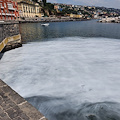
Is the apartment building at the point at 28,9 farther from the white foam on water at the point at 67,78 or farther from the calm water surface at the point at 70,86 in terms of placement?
the calm water surface at the point at 70,86

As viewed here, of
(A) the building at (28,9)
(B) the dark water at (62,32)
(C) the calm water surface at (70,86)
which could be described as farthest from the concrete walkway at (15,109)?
(A) the building at (28,9)

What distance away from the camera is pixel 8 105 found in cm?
401

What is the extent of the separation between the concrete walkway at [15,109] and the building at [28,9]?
129049 mm

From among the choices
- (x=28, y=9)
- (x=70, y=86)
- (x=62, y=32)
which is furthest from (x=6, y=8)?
(x=70, y=86)

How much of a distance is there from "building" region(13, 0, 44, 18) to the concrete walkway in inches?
5081

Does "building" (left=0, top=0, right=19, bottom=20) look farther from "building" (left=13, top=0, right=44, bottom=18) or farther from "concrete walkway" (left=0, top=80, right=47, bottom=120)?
"concrete walkway" (left=0, top=80, right=47, bottom=120)

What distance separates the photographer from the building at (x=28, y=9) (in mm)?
117975

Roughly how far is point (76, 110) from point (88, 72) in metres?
3.92

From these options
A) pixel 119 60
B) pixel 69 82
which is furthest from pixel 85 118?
pixel 119 60

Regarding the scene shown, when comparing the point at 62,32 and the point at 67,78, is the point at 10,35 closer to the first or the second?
the point at 67,78

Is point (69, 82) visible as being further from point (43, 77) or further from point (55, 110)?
point (55, 110)

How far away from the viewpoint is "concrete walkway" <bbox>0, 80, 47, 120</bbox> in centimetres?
354

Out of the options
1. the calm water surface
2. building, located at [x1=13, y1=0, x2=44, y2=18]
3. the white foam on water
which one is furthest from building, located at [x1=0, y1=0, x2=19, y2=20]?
the calm water surface

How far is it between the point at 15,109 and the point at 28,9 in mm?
144569
